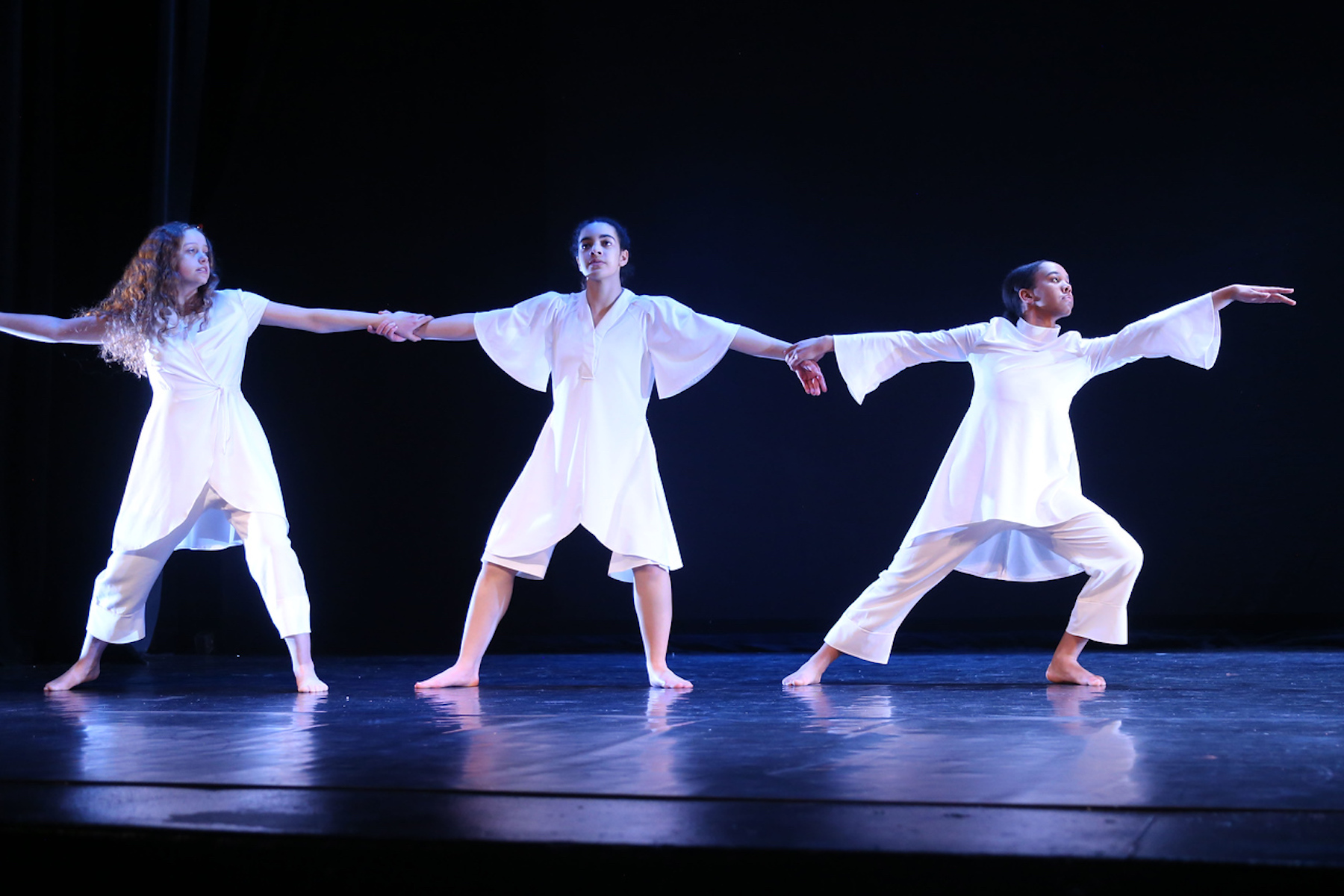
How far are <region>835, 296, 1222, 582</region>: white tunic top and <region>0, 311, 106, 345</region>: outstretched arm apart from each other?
7.64ft

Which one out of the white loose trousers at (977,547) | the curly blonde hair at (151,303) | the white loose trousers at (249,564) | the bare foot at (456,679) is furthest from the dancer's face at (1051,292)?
the curly blonde hair at (151,303)

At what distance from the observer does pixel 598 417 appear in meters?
3.46

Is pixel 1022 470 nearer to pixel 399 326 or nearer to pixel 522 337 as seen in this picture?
pixel 522 337

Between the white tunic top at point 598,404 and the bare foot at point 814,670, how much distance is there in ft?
1.59

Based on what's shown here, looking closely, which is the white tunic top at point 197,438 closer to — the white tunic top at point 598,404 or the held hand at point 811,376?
the white tunic top at point 598,404

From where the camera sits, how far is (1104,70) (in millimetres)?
4801

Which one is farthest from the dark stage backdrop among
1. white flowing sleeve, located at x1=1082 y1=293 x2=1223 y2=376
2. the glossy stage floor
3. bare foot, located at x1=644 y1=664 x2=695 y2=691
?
the glossy stage floor

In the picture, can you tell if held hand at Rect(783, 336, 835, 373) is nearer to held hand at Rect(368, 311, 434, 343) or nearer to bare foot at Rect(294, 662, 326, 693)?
held hand at Rect(368, 311, 434, 343)

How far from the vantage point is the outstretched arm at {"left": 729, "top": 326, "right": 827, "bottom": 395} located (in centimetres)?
344

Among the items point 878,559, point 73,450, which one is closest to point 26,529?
point 73,450

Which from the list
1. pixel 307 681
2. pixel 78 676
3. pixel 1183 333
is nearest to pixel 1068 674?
pixel 1183 333

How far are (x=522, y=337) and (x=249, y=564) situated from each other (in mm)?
1081

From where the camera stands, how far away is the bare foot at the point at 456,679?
340 centimetres

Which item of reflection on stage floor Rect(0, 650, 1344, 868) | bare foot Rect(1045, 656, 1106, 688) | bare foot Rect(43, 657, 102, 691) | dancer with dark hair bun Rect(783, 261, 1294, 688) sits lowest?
bare foot Rect(43, 657, 102, 691)
